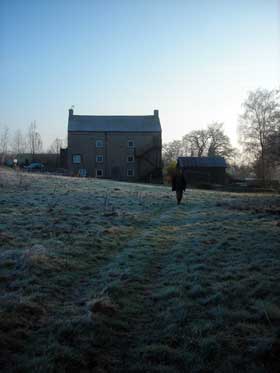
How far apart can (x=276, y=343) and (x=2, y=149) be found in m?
71.6

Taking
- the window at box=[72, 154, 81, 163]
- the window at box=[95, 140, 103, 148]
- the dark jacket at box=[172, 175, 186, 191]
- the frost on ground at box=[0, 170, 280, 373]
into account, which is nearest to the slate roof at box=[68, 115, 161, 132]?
the window at box=[95, 140, 103, 148]

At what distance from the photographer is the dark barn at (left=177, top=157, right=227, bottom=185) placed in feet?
148

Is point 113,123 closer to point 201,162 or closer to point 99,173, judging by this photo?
point 99,173

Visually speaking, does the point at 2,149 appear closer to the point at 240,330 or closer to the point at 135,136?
the point at 135,136

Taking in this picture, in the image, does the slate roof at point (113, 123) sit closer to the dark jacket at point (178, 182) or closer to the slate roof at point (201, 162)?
the slate roof at point (201, 162)

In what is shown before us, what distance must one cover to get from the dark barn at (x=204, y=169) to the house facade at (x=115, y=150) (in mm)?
5892

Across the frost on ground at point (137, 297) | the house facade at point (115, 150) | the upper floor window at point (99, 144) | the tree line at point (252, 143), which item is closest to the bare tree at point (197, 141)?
the tree line at point (252, 143)

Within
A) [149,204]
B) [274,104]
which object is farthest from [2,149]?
[149,204]

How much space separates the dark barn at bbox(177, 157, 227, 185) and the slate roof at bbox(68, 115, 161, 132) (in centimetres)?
893

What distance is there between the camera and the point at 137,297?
5348 millimetres

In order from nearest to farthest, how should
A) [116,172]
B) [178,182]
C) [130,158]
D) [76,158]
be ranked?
[178,182]
[76,158]
[116,172]
[130,158]

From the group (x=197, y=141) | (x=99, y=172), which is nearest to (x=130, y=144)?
(x=99, y=172)

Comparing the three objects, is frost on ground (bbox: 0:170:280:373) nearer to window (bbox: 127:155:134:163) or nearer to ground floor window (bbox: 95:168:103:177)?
ground floor window (bbox: 95:168:103:177)

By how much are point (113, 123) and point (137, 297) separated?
48326 mm
